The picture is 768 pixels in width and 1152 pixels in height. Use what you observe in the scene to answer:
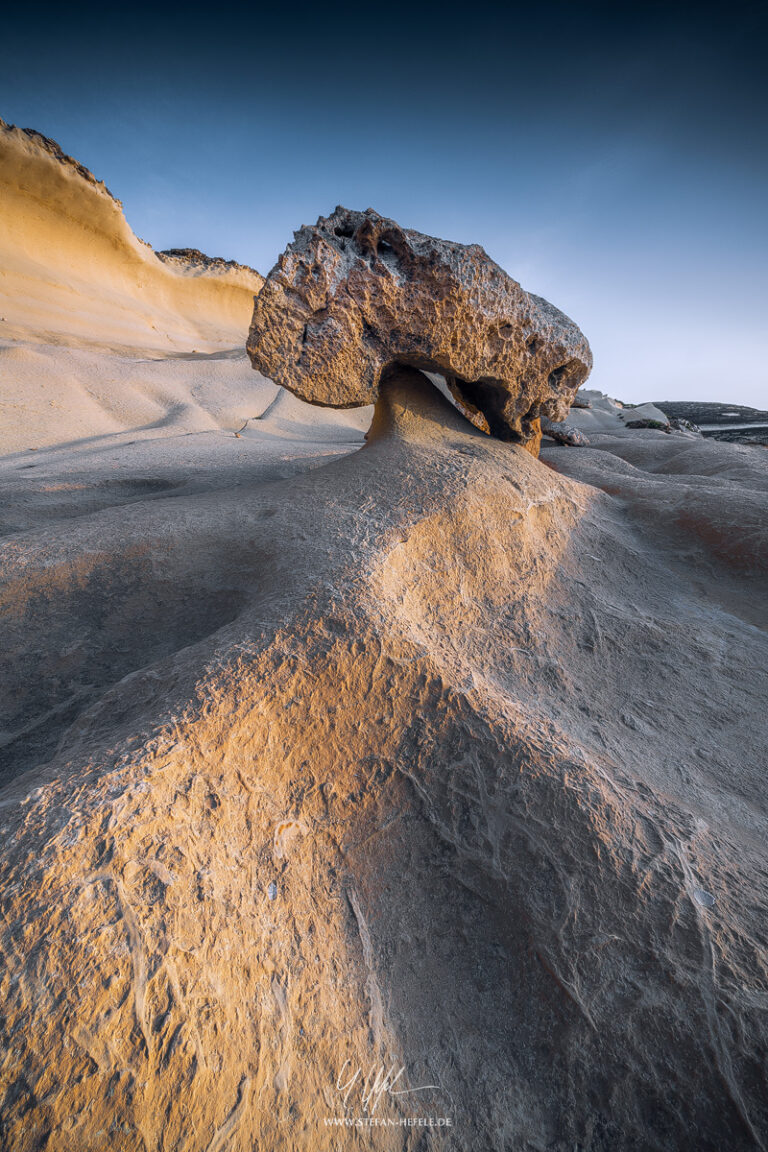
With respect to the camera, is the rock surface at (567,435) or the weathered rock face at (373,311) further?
the rock surface at (567,435)

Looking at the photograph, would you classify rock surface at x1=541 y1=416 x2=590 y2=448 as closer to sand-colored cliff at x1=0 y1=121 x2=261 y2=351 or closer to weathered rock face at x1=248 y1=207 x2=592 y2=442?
weathered rock face at x1=248 y1=207 x2=592 y2=442

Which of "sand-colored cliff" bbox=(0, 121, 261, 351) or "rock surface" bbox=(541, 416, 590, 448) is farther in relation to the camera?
"sand-colored cliff" bbox=(0, 121, 261, 351)

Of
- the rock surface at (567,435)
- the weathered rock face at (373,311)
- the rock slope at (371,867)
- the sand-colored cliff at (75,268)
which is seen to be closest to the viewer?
the rock slope at (371,867)

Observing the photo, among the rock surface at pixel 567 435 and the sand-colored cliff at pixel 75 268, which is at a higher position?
the sand-colored cliff at pixel 75 268

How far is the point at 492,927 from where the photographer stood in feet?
3.92

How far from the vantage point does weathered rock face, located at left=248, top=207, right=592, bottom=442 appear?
2463mm
